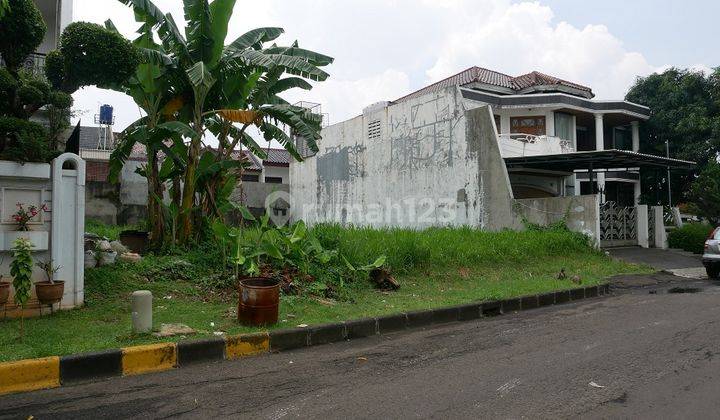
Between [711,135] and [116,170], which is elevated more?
[711,135]

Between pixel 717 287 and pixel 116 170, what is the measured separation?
13618mm

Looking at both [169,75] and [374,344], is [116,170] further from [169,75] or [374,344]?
[374,344]

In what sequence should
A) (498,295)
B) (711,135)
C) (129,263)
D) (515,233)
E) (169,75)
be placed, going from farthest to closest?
1. (711,135)
2. (515,233)
3. (169,75)
4. (498,295)
5. (129,263)

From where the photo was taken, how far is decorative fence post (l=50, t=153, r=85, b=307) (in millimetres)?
6832

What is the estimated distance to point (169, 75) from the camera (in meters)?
10.3

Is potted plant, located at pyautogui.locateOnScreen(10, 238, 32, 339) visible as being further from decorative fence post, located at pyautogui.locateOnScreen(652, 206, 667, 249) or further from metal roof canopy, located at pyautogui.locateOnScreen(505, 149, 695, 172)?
decorative fence post, located at pyautogui.locateOnScreen(652, 206, 667, 249)

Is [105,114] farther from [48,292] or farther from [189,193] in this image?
[48,292]

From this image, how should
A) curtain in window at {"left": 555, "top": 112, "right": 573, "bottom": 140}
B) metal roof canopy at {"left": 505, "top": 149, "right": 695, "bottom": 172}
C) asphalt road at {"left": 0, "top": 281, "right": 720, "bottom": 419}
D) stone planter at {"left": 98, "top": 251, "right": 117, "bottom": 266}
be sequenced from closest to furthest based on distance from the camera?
asphalt road at {"left": 0, "top": 281, "right": 720, "bottom": 419} → stone planter at {"left": 98, "top": 251, "right": 117, "bottom": 266} → metal roof canopy at {"left": 505, "top": 149, "right": 695, "bottom": 172} → curtain in window at {"left": 555, "top": 112, "right": 573, "bottom": 140}

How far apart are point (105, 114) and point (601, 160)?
969 inches

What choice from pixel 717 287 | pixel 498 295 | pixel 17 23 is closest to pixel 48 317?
pixel 17 23

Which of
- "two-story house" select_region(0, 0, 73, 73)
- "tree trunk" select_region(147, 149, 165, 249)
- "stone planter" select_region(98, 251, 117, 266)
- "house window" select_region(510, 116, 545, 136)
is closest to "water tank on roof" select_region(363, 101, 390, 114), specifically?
"house window" select_region(510, 116, 545, 136)

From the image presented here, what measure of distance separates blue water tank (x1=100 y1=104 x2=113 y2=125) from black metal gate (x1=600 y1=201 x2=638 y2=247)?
80.9 feet

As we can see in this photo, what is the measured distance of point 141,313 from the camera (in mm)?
5762

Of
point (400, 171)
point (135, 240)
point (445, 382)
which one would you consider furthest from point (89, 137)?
point (445, 382)
